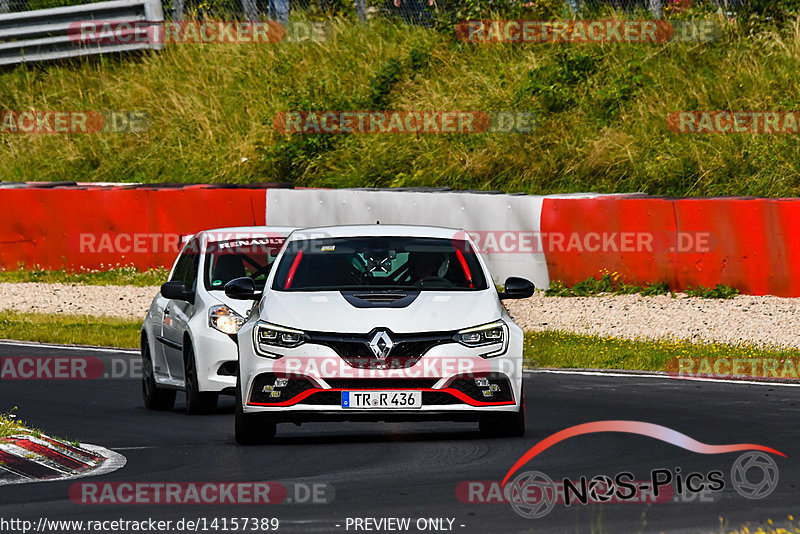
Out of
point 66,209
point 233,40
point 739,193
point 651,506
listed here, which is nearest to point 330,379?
point 651,506

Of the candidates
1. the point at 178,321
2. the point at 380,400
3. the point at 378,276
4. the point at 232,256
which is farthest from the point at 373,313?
the point at 232,256

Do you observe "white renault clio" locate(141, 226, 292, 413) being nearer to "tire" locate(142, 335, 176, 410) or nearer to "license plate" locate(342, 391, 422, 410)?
"tire" locate(142, 335, 176, 410)

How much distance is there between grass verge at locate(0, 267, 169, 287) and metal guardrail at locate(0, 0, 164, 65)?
10.4 metres

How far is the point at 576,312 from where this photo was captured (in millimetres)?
20906

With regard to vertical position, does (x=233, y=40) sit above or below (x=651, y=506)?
above

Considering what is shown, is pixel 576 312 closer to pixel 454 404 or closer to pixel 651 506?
pixel 454 404

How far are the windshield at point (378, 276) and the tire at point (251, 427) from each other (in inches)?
36.8

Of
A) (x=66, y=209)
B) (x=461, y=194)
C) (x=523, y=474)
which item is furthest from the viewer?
(x=66, y=209)

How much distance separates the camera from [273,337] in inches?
422

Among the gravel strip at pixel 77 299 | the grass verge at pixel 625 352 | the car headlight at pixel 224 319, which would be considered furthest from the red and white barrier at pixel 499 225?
the car headlight at pixel 224 319

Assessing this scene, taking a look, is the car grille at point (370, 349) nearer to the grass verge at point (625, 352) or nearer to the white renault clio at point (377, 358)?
the white renault clio at point (377, 358)

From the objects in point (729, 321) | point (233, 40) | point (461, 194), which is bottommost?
point (729, 321)

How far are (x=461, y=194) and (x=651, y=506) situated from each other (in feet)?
49.0

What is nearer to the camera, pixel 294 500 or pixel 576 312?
pixel 294 500
